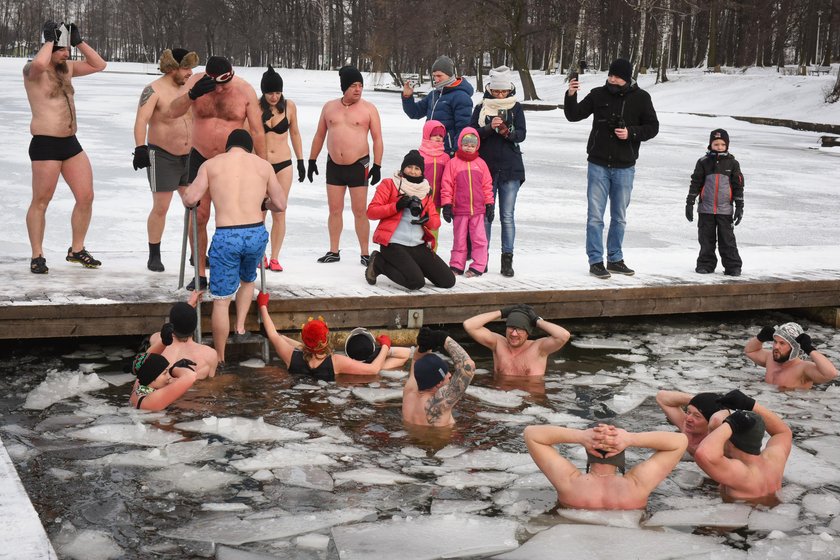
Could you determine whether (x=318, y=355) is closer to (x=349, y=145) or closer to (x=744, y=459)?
(x=349, y=145)

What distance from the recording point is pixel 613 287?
831cm

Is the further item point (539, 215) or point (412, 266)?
point (539, 215)

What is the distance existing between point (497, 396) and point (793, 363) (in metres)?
2.07

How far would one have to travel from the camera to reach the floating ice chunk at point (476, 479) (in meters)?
5.24

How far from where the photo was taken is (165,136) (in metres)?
7.89

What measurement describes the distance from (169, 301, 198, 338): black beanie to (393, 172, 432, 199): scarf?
7.13 ft

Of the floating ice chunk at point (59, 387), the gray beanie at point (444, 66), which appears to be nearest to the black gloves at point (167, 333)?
the floating ice chunk at point (59, 387)

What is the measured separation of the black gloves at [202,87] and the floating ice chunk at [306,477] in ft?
10.2

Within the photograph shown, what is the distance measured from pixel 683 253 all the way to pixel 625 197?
180cm

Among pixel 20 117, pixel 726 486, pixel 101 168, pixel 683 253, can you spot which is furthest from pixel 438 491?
pixel 20 117

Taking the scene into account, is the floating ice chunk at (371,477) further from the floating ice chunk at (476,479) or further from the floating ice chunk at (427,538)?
the floating ice chunk at (427,538)

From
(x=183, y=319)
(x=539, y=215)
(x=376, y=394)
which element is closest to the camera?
(x=183, y=319)

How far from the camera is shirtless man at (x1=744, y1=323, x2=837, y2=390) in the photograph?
692 cm

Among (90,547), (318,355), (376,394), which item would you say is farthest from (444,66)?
(90,547)
